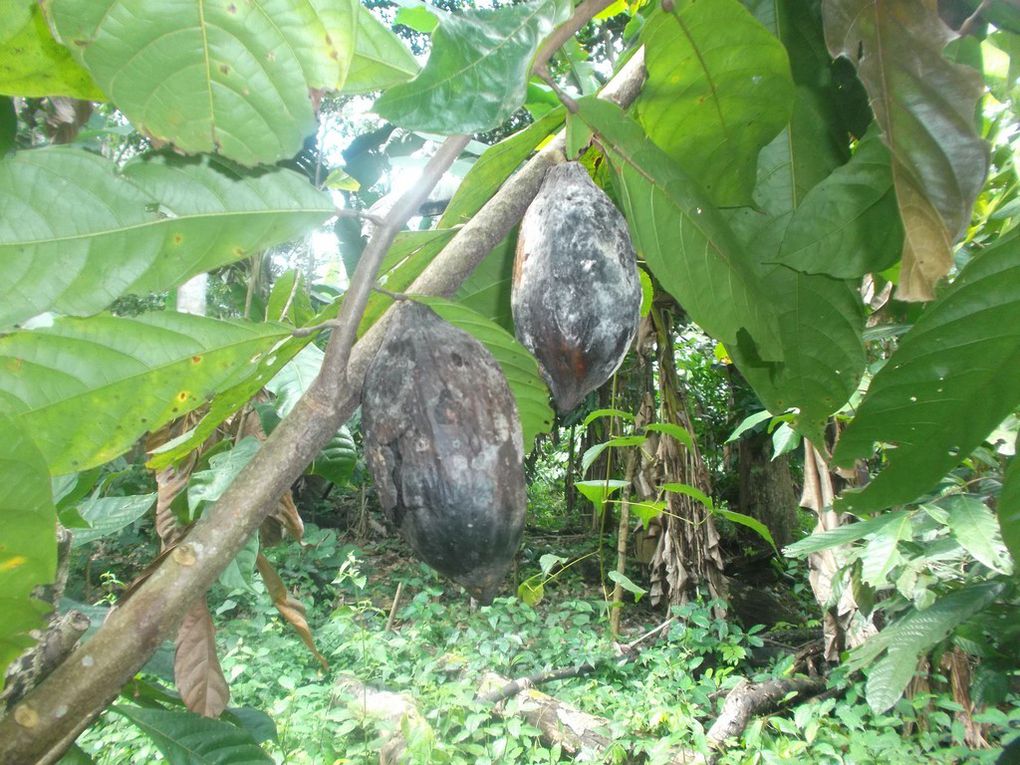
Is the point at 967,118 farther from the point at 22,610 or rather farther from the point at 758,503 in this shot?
the point at 758,503

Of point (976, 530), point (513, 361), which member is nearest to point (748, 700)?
point (976, 530)

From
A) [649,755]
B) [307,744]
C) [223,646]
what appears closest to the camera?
[649,755]

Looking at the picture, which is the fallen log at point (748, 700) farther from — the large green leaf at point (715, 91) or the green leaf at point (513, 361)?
the large green leaf at point (715, 91)

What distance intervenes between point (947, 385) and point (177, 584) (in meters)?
0.73

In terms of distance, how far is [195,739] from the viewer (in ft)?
3.08

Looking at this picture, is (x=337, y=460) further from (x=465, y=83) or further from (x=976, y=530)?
(x=976, y=530)

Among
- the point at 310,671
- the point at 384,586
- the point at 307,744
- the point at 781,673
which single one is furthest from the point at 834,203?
the point at 384,586

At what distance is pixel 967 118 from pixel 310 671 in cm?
423

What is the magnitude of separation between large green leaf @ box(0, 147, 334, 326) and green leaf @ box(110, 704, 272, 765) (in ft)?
2.00

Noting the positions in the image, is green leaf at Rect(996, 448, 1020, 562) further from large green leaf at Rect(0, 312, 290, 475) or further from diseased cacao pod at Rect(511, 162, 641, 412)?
large green leaf at Rect(0, 312, 290, 475)

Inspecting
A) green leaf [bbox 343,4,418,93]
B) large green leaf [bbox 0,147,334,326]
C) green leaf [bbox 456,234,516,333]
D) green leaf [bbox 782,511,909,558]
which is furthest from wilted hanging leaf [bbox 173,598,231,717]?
green leaf [bbox 782,511,909,558]

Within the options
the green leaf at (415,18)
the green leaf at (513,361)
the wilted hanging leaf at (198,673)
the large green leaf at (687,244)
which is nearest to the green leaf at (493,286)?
the green leaf at (513,361)

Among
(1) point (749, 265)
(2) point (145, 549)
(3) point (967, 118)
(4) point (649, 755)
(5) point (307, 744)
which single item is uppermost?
(3) point (967, 118)

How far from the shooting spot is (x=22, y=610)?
0.49 m
